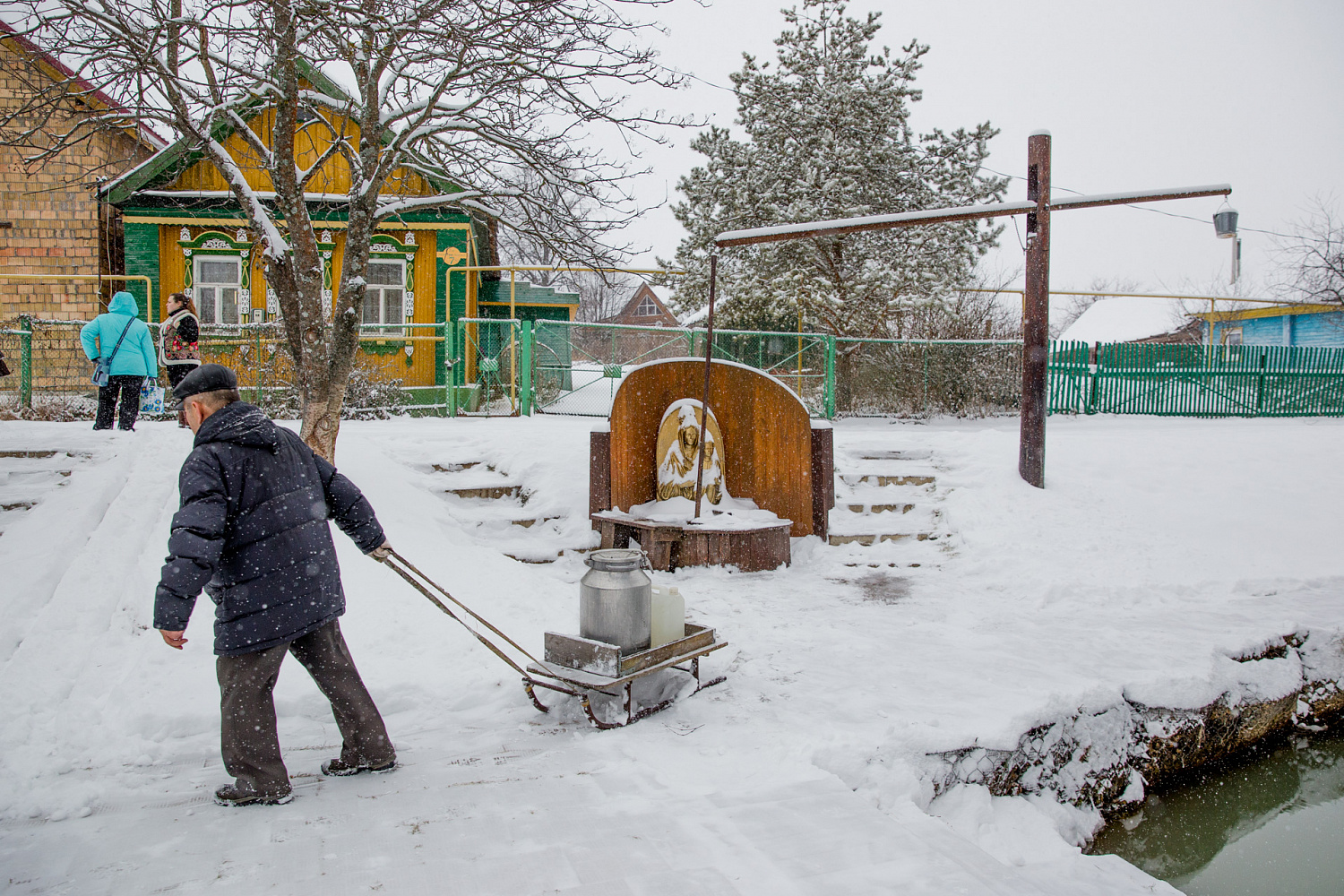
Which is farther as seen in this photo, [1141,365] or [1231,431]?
[1141,365]

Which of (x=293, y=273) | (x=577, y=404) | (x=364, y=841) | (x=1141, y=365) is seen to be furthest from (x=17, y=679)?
(x=1141, y=365)

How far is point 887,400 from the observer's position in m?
14.9

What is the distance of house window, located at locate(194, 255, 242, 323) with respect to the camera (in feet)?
51.5

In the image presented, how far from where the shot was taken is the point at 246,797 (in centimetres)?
294

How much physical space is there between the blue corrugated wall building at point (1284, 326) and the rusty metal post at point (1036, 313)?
21767 mm

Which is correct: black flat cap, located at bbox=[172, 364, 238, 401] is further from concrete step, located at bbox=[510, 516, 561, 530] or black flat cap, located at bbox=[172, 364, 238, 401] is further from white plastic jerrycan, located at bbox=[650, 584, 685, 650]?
concrete step, located at bbox=[510, 516, 561, 530]

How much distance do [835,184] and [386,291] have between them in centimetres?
923

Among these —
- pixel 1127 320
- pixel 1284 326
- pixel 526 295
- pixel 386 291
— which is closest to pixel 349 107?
pixel 386 291

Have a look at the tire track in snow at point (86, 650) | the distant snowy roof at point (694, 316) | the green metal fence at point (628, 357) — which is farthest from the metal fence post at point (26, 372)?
the distant snowy roof at point (694, 316)

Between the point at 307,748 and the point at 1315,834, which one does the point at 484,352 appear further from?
the point at 1315,834

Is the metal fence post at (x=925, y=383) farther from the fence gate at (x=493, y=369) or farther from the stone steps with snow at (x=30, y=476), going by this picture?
the stone steps with snow at (x=30, y=476)

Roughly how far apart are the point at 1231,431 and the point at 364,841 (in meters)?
13.6

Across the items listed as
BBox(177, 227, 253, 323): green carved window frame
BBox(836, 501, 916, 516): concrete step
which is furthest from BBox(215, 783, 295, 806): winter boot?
BBox(177, 227, 253, 323): green carved window frame

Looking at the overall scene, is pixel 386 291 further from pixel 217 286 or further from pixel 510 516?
pixel 510 516
